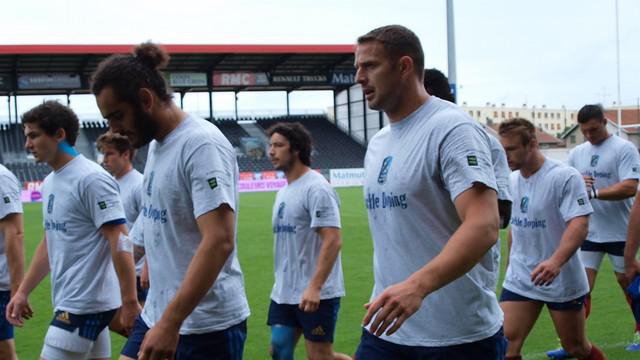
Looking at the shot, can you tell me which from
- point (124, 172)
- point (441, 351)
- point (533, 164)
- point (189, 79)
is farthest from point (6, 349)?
point (189, 79)

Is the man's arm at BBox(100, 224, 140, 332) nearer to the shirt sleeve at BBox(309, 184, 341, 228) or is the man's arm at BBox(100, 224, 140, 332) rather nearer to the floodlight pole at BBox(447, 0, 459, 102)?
the shirt sleeve at BBox(309, 184, 341, 228)

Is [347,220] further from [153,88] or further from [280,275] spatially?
[153,88]

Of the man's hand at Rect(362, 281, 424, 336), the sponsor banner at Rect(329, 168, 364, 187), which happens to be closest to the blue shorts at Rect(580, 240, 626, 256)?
the man's hand at Rect(362, 281, 424, 336)

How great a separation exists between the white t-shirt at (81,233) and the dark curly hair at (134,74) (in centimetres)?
153

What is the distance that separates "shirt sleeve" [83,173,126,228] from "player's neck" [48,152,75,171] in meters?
0.24

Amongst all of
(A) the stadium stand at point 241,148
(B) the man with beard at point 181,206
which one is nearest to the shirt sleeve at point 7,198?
(B) the man with beard at point 181,206

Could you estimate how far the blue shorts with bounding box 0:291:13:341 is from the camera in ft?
18.6

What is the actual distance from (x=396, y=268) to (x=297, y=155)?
3.06 metres

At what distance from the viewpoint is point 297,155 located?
621cm

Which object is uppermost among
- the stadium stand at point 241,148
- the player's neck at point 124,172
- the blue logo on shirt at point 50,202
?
the stadium stand at point 241,148

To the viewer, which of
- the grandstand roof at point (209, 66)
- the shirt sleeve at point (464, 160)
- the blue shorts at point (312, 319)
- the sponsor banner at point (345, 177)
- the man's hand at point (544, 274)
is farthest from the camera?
the sponsor banner at point (345, 177)

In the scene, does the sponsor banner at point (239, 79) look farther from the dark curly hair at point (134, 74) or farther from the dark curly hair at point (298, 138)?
the dark curly hair at point (134, 74)

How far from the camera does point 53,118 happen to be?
4922mm

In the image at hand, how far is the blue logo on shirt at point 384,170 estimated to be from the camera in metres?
3.21
